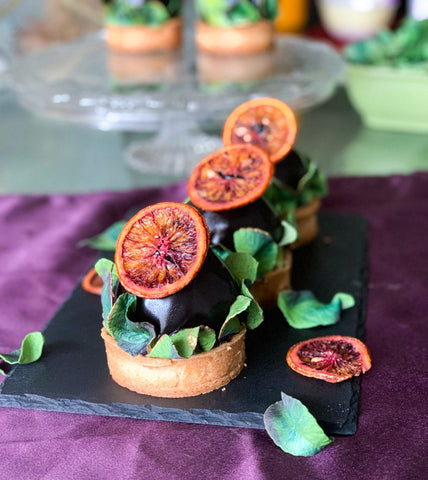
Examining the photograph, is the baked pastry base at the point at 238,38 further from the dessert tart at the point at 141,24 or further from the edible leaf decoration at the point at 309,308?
the edible leaf decoration at the point at 309,308

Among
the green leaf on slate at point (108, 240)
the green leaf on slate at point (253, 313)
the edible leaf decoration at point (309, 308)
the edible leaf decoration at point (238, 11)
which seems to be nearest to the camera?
the green leaf on slate at point (253, 313)

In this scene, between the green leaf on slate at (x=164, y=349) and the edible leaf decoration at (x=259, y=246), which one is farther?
the edible leaf decoration at (x=259, y=246)

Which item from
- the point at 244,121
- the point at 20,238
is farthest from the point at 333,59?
the point at 20,238

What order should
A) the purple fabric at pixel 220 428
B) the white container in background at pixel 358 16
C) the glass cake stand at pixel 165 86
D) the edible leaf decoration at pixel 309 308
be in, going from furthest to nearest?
the white container in background at pixel 358 16 < the glass cake stand at pixel 165 86 < the edible leaf decoration at pixel 309 308 < the purple fabric at pixel 220 428

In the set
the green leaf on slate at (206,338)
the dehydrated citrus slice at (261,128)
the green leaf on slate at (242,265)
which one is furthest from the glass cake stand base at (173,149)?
the green leaf on slate at (206,338)

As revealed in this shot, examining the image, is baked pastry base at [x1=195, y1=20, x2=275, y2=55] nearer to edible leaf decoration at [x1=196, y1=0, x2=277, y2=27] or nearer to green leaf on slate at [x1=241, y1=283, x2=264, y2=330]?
edible leaf decoration at [x1=196, y1=0, x2=277, y2=27]

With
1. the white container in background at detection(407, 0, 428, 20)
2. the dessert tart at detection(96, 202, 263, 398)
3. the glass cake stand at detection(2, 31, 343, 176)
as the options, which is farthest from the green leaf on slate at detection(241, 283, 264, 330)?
the white container in background at detection(407, 0, 428, 20)

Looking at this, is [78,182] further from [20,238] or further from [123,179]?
[20,238]
